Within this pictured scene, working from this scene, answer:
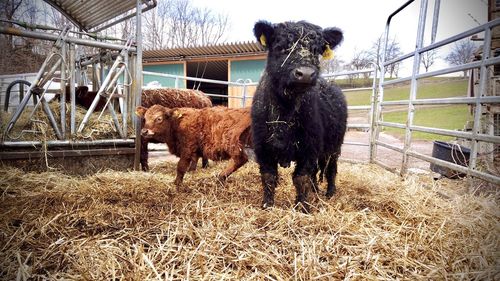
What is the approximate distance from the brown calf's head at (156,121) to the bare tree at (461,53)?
4.32 meters

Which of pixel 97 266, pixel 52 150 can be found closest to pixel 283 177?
pixel 97 266

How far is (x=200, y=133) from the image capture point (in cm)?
455

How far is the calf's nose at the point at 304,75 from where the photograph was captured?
2533mm

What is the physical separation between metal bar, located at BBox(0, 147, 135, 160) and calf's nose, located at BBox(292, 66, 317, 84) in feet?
11.4

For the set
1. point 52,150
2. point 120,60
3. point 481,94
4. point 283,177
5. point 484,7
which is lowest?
point 283,177

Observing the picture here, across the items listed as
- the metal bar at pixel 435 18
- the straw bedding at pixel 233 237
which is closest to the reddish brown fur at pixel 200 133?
the straw bedding at pixel 233 237

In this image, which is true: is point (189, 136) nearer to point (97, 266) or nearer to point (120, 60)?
point (120, 60)

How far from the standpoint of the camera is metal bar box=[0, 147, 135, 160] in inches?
146

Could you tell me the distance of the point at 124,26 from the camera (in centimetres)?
627

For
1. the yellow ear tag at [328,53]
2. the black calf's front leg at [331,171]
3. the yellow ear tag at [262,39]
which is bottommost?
the black calf's front leg at [331,171]

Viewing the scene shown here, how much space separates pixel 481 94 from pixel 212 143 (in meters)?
3.59

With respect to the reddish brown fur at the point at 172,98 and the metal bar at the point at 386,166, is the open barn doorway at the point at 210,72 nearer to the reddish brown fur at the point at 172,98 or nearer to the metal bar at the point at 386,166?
the reddish brown fur at the point at 172,98

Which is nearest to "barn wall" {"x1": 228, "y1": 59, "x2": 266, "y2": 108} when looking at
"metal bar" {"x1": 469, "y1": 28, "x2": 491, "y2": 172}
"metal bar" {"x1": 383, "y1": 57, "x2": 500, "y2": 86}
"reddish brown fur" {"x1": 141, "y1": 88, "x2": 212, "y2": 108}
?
"reddish brown fur" {"x1": 141, "y1": 88, "x2": 212, "y2": 108}

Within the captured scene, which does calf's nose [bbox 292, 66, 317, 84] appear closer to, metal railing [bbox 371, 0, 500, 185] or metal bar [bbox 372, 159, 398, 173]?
metal railing [bbox 371, 0, 500, 185]
